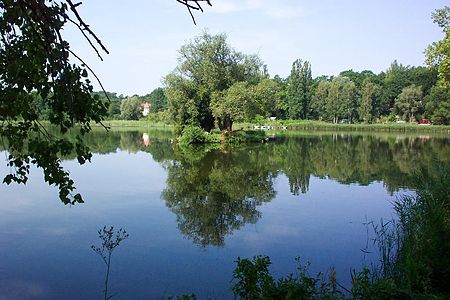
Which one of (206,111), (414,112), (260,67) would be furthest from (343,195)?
(414,112)

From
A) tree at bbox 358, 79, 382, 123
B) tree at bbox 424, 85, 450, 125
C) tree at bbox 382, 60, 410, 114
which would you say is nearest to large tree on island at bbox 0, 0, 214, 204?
tree at bbox 424, 85, 450, 125

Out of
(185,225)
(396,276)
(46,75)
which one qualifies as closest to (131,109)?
(185,225)

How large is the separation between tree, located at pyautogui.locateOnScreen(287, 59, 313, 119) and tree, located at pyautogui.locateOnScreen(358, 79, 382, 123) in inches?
474

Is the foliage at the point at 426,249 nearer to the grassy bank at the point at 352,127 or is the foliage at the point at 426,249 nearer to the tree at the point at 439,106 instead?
the grassy bank at the point at 352,127

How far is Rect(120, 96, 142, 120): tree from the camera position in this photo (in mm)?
113812

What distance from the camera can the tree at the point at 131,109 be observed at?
11381 cm

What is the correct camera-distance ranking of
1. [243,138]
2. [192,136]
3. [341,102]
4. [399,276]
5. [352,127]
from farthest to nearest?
[341,102] < [352,127] < [243,138] < [192,136] < [399,276]

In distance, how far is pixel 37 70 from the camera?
2902 millimetres

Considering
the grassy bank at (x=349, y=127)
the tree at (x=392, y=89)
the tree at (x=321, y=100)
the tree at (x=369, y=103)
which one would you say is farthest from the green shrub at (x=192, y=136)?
the tree at (x=392, y=89)

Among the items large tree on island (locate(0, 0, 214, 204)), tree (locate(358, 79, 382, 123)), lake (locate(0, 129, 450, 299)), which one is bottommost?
lake (locate(0, 129, 450, 299))

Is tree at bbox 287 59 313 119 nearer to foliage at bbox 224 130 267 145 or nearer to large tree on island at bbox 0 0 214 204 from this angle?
foliage at bbox 224 130 267 145

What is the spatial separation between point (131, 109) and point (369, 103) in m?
63.6

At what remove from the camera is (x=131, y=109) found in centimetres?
11406

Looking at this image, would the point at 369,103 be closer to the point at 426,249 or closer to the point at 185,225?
the point at 185,225
